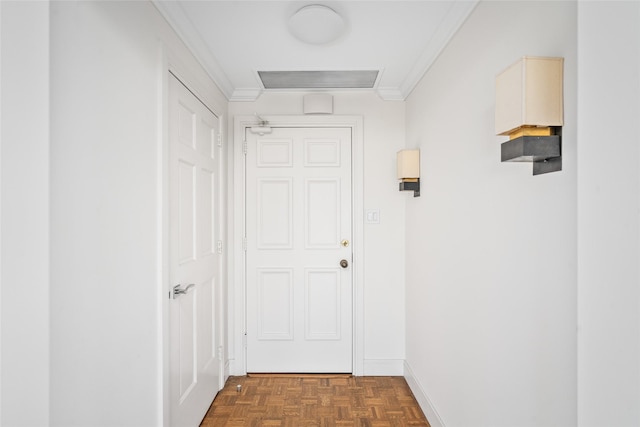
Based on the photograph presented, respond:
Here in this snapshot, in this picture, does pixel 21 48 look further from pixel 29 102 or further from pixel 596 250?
pixel 596 250

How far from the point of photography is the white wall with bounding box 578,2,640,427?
69cm

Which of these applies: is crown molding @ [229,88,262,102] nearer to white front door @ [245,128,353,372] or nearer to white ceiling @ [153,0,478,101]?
white ceiling @ [153,0,478,101]

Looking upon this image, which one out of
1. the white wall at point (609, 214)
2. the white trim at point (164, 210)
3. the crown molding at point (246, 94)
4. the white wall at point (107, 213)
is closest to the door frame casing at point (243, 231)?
the crown molding at point (246, 94)

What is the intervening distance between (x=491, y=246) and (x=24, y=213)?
62.6 inches

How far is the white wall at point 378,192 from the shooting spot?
3.06 meters

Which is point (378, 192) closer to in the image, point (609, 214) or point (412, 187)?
point (412, 187)

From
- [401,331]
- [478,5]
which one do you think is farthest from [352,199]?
[478,5]

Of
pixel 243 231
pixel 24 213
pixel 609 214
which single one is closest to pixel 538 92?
pixel 609 214

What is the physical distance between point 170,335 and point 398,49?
2.06 metres

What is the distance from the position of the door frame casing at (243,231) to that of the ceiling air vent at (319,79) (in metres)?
0.24

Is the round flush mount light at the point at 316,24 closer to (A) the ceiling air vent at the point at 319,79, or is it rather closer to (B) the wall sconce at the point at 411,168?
(A) the ceiling air vent at the point at 319,79

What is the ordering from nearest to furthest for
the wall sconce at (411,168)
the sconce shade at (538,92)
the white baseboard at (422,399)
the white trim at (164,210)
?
the sconce shade at (538,92) → the white trim at (164,210) → the white baseboard at (422,399) → the wall sconce at (411,168)

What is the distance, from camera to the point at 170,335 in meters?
1.89

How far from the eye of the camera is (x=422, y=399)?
8.34ft
